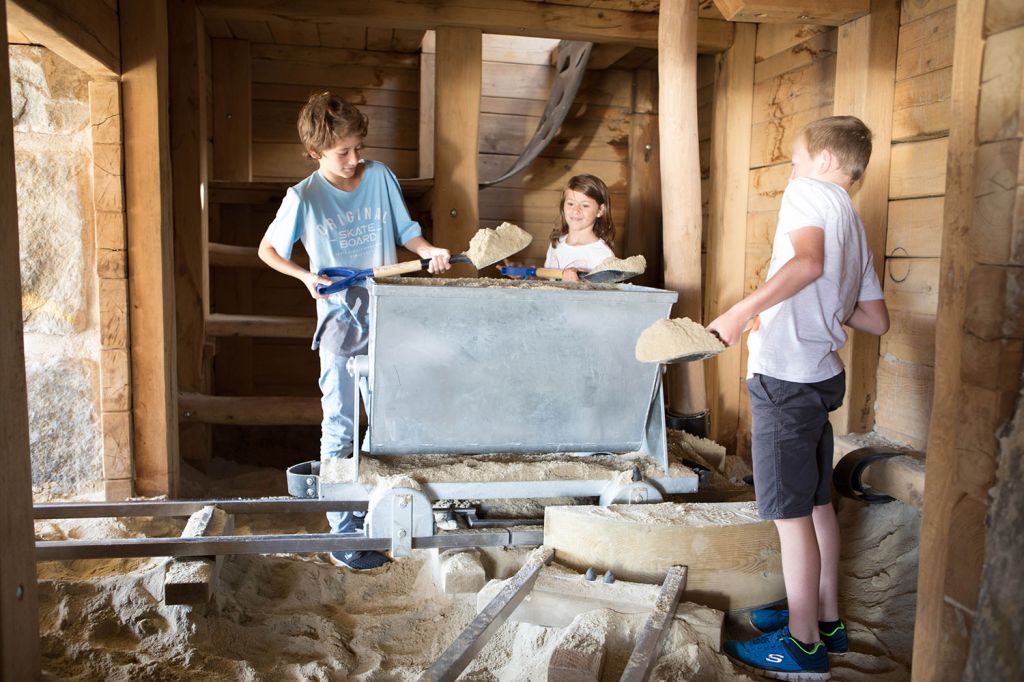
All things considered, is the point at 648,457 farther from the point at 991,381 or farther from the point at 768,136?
the point at 768,136

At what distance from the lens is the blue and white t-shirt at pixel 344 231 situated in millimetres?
2908

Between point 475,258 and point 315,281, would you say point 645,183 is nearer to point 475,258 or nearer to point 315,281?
point 475,258

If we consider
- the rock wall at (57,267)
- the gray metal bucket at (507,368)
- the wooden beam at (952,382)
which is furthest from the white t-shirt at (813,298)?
the rock wall at (57,267)

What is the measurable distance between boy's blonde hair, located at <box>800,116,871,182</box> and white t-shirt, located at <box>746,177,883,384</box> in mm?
75

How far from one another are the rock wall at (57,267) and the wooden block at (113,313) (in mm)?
48

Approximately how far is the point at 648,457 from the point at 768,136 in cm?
185

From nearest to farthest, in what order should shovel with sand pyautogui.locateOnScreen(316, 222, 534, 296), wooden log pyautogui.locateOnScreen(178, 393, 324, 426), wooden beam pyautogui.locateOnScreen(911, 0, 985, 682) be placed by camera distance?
wooden beam pyautogui.locateOnScreen(911, 0, 985, 682), shovel with sand pyautogui.locateOnScreen(316, 222, 534, 296), wooden log pyautogui.locateOnScreen(178, 393, 324, 426)

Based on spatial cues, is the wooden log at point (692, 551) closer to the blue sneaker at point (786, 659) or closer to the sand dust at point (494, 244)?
the blue sneaker at point (786, 659)

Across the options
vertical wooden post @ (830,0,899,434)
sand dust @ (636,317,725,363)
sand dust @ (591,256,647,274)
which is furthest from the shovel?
vertical wooden post @ (830,0,899,434)

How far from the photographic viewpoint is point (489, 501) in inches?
115

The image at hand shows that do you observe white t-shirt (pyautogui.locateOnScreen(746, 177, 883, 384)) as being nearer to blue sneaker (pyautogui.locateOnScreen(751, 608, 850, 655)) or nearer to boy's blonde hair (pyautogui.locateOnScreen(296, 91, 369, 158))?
blue sneaker (pyautogui.locateOnScreen(751, 608, 850, 655))

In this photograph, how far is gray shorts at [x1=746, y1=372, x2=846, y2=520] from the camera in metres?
2.07

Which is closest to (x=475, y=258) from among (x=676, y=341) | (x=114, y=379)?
(x=676, y=341)

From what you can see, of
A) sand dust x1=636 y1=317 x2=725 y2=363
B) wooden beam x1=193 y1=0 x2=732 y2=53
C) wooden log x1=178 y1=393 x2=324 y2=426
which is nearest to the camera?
sand dust x1=636 y1=317 x2=725 y2=363
